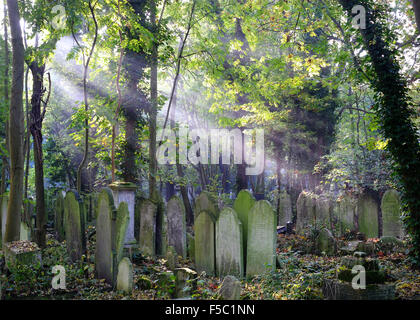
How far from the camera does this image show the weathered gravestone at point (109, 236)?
5688 mm

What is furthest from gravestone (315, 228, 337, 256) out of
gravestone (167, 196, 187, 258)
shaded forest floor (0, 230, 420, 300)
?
gravestone (167, 196, 187, 258)

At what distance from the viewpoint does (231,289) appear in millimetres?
4137

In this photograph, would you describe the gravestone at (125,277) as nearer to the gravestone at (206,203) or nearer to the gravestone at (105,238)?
the gravestone at (105,238)

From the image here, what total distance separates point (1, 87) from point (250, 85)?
7.28 m

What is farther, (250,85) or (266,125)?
(266,125)

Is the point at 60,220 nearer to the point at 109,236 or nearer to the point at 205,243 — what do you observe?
the point at 109,236

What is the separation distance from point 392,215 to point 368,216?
78cm

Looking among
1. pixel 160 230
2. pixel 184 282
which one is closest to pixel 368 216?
pixel 160 230

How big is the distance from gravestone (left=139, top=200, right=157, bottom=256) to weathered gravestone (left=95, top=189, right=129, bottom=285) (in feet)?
7.01

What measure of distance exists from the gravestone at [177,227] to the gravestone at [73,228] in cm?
208

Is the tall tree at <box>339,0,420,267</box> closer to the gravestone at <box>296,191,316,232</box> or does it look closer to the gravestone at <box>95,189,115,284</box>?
the gravestone at <box>296,191,316,232</box>

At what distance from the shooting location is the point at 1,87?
6.74 meters
